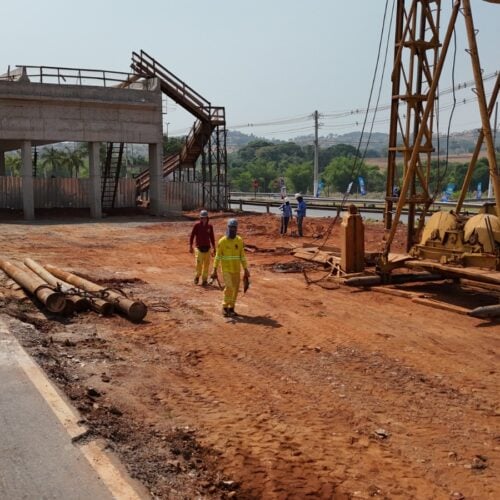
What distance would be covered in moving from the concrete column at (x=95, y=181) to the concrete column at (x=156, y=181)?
3.15 meters

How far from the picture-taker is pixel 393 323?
36.4 ft

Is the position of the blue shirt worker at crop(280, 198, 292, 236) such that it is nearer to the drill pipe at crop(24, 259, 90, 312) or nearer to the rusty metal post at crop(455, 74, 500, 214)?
the rusty metal post at crop(455, 74, 500, 214)

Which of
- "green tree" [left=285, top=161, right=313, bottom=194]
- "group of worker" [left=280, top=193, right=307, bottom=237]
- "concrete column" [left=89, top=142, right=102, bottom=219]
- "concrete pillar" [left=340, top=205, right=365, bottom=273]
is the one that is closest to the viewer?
"concrete pillar" [left=340, top=205, right=365, bottom=273]

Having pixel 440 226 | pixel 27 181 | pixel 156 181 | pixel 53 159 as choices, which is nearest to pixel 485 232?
pixel 440 226

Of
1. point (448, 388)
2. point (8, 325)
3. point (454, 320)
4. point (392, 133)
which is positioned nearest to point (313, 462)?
point (448, 388)

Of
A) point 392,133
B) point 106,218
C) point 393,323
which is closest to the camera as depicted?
point 393,323

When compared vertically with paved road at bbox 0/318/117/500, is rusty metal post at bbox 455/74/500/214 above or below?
above

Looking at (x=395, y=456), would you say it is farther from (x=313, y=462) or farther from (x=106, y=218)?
(x=106, y=218)

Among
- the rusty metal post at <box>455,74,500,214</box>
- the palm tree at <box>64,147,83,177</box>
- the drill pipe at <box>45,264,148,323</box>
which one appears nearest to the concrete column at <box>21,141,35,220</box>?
the drill pipe at <box>45,264,148,323</box>

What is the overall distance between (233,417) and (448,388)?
2.77 m

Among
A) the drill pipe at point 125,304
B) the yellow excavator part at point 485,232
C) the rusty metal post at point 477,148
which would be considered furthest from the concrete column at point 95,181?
the yellow excavator part at point 485,232

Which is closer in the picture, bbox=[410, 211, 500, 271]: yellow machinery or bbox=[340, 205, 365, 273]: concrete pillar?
bbox=[410, 211, 500, 271]: yellow machinery

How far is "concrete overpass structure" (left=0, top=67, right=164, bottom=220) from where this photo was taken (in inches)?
1223

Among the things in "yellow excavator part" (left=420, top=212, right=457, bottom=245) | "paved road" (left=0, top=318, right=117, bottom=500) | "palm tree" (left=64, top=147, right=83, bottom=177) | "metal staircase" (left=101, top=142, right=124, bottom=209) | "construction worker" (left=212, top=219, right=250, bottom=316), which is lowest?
"paved road" (left=0, top=318, right=117, bottom=500)
